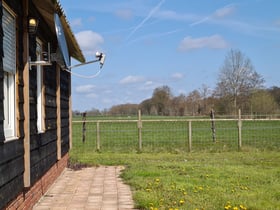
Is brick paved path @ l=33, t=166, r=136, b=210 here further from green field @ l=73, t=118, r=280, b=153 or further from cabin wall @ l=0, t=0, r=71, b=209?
green field @ l=73, t=118, r=280, b=153

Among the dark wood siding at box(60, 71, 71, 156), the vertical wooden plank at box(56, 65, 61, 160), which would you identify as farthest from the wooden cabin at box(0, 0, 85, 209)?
the dark wood siding at box(60, 71, 71, 156)

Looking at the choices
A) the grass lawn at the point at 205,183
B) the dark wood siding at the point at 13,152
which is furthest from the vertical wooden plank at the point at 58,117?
the dark wood siding at the point at 13,152

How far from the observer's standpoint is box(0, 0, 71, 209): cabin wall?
14.4 ft

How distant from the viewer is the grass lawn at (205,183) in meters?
6.24

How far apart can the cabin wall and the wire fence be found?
675 centimetres

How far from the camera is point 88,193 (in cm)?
744

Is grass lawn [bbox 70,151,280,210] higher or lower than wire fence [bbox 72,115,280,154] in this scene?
lower

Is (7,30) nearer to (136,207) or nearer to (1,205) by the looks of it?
(1,205)

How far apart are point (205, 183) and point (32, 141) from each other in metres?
3.60

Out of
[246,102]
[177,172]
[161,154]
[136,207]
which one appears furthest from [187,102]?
[136,207]

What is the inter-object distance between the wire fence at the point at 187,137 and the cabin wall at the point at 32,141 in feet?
22.2

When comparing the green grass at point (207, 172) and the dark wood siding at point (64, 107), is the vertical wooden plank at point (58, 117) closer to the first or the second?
the dark wood siding at point (64, 107)

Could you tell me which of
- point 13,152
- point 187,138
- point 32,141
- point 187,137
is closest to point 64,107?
point 32,141

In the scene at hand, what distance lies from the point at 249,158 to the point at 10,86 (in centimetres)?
954
